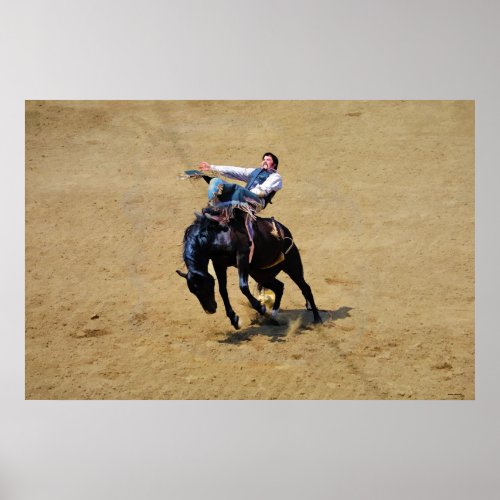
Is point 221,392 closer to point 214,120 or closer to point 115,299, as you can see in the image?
point 115,299

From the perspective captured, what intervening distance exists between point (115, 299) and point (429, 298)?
7.58ft

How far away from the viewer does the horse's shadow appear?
7301 mm

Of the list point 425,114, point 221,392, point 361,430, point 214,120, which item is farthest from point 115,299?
point 425,114

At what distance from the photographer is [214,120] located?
739 cm

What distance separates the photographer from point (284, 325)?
24.1ft

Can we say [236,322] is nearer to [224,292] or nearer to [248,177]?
[224,292]

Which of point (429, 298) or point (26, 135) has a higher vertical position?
point (26, 135)

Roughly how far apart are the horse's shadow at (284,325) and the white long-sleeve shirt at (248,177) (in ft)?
2.98

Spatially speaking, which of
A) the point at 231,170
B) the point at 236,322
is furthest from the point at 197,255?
the point at 231,170

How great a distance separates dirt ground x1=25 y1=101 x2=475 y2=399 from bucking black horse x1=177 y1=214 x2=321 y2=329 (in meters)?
0.08

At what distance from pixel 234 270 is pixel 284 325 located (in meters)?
0.55

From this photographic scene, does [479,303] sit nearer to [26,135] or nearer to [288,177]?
[288,177]

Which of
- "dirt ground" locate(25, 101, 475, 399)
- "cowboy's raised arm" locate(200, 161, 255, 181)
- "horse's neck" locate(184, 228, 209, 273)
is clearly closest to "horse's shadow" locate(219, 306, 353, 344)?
"dirt ground" locate(25, 101, 475, 399)
